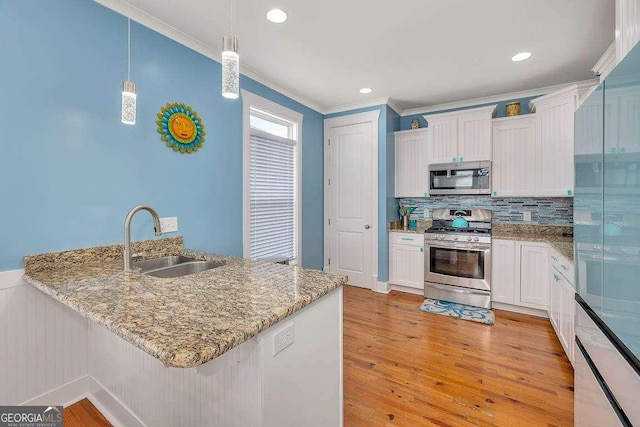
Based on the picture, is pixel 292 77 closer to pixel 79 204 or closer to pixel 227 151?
pixel 227 151

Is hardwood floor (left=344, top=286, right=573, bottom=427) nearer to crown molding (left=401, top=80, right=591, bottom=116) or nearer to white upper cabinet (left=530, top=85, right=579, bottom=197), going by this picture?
white upper cabinet (left=530, top=85, right=579, bottom=197)

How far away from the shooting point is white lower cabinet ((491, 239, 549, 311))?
3.07 meters

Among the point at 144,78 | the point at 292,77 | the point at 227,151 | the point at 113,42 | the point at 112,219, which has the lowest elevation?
the point at 112,219

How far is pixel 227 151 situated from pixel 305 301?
2050 mm

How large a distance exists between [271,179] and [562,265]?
2909 mm

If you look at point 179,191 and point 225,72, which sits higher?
point 225,72

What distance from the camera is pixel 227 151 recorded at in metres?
2.74

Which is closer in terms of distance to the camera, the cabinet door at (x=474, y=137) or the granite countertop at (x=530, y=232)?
the granite countertop at (x=530, y=232)

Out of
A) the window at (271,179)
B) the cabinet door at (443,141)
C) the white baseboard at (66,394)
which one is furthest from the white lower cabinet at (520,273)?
the white baseboard at (66,394)

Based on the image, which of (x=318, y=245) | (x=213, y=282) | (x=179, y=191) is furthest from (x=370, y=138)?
(x=213, y=282)

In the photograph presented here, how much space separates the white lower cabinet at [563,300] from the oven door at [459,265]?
26.2 inches

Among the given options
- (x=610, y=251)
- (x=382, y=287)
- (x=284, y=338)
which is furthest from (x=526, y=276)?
(x=284, y=338)

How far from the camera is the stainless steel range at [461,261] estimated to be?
3.38 metres

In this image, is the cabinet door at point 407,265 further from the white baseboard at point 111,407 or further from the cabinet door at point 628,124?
the white baseboard at point 111,407
